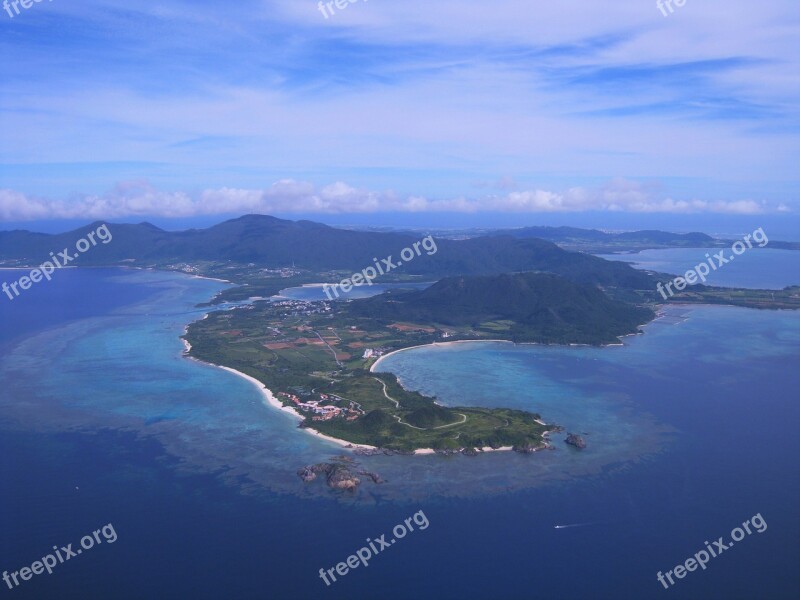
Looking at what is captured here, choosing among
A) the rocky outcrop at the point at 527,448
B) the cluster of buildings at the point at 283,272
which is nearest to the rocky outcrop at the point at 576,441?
the rocky outcrop at the point at 527,448

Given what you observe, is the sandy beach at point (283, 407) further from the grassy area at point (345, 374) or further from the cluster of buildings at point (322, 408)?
the cluster of buildings at point (322, 408)

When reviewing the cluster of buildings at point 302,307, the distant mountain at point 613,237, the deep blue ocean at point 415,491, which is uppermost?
the distant mountain at point 613,237

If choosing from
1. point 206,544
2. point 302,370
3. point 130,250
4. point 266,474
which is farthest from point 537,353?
point 130,250

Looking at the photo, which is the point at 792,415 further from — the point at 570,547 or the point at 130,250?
the point at 130,250

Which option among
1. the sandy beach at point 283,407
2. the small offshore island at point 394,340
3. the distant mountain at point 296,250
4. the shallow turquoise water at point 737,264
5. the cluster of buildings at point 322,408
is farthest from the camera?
the distant mountain at point 296,250

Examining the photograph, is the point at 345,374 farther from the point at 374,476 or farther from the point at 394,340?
the point at 374,476

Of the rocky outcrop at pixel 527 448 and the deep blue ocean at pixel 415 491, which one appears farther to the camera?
the rocky outcrop at pixel 527 448

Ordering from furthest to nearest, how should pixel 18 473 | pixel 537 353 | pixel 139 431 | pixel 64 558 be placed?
pixel 537 353
pixel 139 431
pixel 18 473
pixel 64 558
